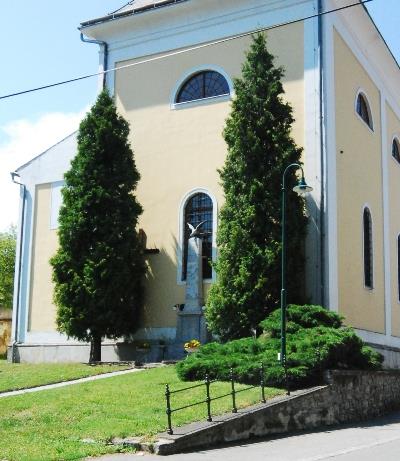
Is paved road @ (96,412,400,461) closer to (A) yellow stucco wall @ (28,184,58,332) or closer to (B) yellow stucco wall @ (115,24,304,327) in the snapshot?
(B) yellow stucco wall @ (115,24,304,327)

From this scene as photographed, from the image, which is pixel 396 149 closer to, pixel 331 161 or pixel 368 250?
pixel 368 250

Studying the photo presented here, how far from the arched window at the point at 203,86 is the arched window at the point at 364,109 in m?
5.09

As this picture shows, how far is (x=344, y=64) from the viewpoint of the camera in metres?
22.4

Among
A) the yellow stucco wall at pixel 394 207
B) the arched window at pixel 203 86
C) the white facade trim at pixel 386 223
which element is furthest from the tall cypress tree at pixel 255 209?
the yellow stucco wall at pixel 394 207

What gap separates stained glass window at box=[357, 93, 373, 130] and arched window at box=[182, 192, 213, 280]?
6.65 meters

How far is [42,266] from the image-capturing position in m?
24.1

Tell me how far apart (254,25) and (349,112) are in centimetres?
417

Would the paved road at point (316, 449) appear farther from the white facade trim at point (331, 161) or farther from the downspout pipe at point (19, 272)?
the downspout pipe at point (19, 272)

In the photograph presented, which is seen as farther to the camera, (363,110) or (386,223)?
(386,223)

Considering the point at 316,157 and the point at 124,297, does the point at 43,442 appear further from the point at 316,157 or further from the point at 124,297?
the point at 316,157

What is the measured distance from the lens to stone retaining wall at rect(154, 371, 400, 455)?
11.1m

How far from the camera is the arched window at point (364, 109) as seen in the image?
24114 mm

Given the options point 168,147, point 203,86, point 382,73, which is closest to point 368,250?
point 382,73

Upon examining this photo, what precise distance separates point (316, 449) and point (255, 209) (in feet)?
26.4
